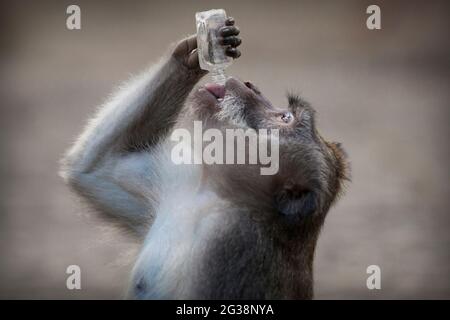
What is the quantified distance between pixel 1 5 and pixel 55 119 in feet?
9.33

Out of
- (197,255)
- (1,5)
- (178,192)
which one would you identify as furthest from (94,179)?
(1,5)

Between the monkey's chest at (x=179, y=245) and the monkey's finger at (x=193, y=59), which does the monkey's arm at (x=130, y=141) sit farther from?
the monkey's chest at (x=179, y=245)

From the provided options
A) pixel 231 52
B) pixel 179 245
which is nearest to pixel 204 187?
pixel 179 245

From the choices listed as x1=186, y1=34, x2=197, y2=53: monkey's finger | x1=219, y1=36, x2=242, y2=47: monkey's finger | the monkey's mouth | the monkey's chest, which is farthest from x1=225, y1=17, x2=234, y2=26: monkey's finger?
the monkey's chest

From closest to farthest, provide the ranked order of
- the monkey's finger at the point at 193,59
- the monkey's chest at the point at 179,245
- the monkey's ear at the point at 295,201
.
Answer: the monkey's chest at the point at 179,245, the monkey's ear at the point at 295,201, the monkey's finger at the point at 193,59

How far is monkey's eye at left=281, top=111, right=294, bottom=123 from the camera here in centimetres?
598

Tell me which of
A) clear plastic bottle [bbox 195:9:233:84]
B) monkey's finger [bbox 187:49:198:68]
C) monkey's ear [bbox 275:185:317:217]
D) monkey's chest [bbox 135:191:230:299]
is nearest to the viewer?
monkey's chest [bbox 135:191:230:299]

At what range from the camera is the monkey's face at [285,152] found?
5727mm

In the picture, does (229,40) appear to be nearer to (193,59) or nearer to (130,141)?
(193,59)

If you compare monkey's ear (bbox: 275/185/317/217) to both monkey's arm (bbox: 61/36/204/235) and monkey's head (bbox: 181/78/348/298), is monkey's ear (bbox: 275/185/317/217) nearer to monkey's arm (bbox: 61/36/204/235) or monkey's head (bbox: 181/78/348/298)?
monkey's head (bbox: 181/78/348/298)

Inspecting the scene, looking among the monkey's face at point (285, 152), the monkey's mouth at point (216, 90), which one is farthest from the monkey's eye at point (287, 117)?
the monkey's mouth at point (216, 90)

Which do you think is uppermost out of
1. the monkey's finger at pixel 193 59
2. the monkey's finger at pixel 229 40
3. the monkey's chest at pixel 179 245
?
the monkey's finger at pixel 229 40

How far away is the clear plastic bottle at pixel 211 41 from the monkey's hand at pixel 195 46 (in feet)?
0.11

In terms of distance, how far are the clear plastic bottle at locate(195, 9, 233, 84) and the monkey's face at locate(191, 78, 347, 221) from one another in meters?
0.15
